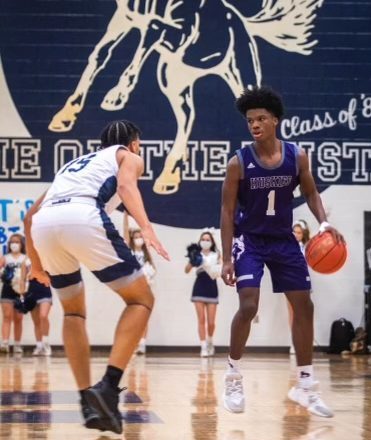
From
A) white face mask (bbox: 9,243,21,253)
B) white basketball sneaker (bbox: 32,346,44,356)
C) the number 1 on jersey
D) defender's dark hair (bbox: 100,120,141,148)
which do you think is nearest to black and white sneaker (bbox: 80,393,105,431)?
defender's dark hair (bbox: 100,120,141,148)

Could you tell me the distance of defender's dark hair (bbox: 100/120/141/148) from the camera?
5293mm

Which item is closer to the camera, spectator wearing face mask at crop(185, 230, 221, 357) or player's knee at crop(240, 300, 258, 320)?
player's knee at crop(240, 300, 258, 320)

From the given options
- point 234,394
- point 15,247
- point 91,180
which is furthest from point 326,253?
point 15,247

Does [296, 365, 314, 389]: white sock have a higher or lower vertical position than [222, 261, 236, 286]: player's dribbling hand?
lower

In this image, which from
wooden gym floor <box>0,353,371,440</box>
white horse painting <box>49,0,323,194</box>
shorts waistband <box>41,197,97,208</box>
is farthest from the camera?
white horse painting <box>49,0,323,194</box>

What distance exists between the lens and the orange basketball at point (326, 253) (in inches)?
232

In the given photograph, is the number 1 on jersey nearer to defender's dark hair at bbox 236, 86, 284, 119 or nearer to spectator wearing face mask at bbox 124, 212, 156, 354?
defender's dark hair at bbox 236, 86, 284, 119

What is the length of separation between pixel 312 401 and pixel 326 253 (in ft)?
2.91

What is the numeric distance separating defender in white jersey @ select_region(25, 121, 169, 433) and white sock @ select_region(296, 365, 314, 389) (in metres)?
1.54

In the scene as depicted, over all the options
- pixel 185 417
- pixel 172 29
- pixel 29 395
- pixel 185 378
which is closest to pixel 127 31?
Answer: pixel 172 29

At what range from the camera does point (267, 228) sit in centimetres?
612

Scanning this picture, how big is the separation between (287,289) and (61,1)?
30.3 ft

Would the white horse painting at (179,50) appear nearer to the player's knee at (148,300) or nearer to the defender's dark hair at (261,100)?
the defender's dark hair at (261,100)

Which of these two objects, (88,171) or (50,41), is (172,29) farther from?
(88,171)
